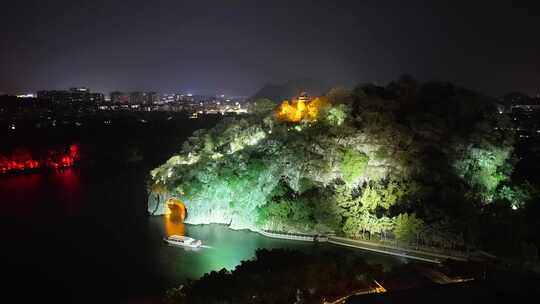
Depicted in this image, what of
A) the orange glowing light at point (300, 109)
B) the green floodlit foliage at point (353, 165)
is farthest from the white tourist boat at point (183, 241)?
the orange glowing light at point (300, 109)

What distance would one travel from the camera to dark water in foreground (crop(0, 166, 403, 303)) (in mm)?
15656

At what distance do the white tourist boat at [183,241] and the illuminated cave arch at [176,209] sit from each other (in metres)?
3.76

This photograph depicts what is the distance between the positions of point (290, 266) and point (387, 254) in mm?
6306

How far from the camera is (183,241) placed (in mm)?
19172

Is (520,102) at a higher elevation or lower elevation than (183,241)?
higher

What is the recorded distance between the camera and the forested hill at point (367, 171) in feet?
65.3

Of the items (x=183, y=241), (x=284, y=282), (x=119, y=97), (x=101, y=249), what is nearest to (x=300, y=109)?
(x=183, y=241)

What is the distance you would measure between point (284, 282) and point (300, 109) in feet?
57.9

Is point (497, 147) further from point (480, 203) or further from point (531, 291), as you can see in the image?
point (531, 291)

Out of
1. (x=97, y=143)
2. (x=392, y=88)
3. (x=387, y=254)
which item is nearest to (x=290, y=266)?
(x=387, y=254)

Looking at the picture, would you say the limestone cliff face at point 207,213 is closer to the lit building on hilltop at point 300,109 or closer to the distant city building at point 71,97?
the lit building on hilltop at point 300,109

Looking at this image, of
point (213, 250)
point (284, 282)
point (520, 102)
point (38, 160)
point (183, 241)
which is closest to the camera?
point (284, 282)

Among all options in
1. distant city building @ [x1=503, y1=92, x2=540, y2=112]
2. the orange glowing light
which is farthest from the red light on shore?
distant city building @ [x1=503, y1=92, x2=540, y2=112]

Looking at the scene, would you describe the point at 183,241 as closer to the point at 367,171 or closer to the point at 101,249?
the point at 101,249
